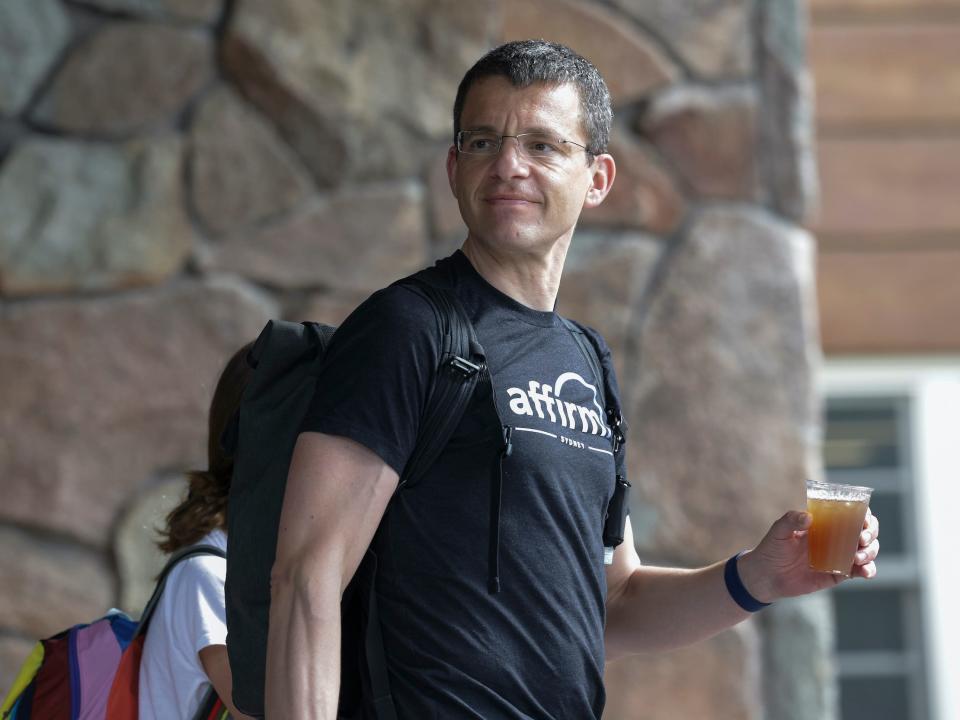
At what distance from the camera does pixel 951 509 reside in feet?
17.3

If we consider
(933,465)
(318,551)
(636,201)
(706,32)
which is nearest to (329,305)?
(636,201)

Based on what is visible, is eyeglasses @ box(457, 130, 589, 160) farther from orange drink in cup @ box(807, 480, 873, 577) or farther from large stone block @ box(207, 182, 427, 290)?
large stone block @ box(207, 182, 427, 290)

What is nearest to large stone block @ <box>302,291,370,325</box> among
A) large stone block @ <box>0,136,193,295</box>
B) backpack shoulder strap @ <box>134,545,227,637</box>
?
large stone block @ <box>0,136,193,295</box>

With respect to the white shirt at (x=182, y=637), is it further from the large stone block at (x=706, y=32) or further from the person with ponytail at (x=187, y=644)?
the large stone block at (x=706, y=32)

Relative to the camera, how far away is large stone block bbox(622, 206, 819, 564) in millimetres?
3961

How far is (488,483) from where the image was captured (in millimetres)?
1815

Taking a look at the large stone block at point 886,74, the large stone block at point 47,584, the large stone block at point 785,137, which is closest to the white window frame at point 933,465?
the large stone block at point 886,74

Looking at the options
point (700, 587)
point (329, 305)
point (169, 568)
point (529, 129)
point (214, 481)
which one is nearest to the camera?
point (529, 129)

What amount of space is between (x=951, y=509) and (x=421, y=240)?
8.14 feet

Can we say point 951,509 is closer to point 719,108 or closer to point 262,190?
point 719,108

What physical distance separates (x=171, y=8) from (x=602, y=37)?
48.9 inches

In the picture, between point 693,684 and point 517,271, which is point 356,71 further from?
point 517,271

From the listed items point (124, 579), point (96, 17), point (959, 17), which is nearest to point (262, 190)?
point (96, 17)

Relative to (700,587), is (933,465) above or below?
above
